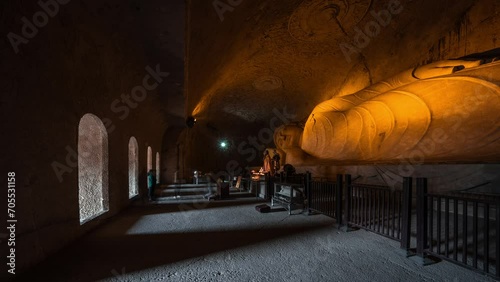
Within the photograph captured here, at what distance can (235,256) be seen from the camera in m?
3.27

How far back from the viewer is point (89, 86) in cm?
444

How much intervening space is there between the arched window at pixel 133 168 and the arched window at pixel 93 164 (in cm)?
276

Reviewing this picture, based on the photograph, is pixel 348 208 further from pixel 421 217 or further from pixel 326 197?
pixel 421 217

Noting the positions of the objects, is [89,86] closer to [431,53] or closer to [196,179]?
[196,179]

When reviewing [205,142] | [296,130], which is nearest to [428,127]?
[296,130]

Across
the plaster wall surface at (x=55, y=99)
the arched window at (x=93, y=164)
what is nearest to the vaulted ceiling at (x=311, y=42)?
the plaster wall surface at (x=55, y=99)

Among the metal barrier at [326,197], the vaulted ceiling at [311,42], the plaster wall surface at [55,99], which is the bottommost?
the metal barrier at [326,197]

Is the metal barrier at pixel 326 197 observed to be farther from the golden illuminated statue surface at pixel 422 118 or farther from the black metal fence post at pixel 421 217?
the golden illuminated statue surface at pixel 422 118

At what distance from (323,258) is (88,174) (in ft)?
16.7

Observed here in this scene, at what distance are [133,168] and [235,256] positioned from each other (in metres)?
6.46

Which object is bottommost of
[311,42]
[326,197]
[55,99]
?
[326,197]

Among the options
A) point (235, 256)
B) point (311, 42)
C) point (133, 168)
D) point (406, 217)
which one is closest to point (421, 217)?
point (406, 217)

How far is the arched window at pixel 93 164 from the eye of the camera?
201 inches

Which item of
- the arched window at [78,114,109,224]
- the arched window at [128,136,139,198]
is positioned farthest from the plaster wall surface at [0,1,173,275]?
the arched window at [128,136,139,198]
